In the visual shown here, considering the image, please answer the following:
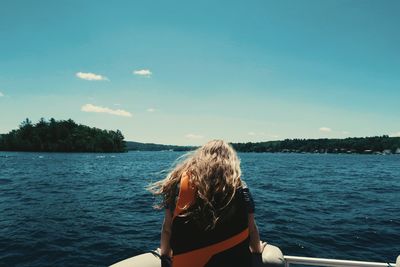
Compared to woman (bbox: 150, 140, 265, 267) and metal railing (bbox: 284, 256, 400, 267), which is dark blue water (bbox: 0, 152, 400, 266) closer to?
metal railing (bbox: 284, 256, 400, 267)

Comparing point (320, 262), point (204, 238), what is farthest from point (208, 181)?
point (320, 262)

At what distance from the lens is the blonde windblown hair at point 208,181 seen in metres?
2.75

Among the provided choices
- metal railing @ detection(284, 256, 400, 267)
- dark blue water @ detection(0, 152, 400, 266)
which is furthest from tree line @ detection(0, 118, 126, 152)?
metal railing @ detection(284, 256, 400, 267)

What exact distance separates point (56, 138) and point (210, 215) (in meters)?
164

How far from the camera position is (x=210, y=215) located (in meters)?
2.74

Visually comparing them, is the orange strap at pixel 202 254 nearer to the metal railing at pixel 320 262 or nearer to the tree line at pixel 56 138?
the metal railing at pixel 320 262

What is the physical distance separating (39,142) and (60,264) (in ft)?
496

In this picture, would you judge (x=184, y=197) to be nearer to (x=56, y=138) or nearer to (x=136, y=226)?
(x=136, y=226)

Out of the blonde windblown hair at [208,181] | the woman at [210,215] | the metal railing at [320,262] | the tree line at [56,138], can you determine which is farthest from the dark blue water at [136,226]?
the tree line at [56,138]

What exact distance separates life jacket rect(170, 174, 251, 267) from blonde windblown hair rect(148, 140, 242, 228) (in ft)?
0.19

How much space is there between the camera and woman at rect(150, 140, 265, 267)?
2770mm

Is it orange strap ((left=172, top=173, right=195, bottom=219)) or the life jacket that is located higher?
orange strap ((left=172, top=173, right=195, bottom=219))

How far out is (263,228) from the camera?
1488cm

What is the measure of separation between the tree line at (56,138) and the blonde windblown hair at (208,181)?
157 metres
